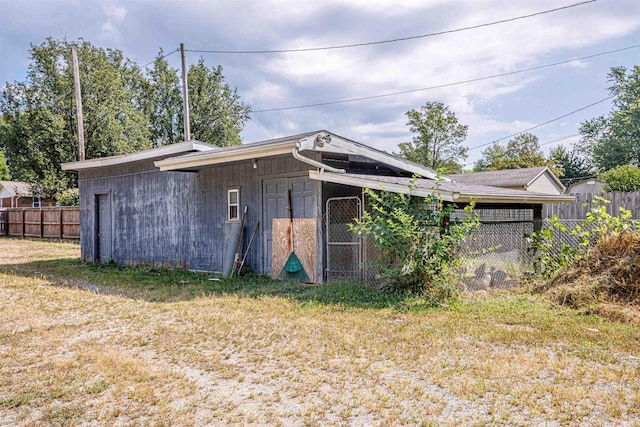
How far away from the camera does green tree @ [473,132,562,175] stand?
1237 inches

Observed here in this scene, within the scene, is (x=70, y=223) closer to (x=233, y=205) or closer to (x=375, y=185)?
(x=233, y=205)

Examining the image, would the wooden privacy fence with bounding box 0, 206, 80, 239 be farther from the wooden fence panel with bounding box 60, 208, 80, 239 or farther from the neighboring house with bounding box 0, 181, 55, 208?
the neighboring house with bounding box 0, 181, 55, 208

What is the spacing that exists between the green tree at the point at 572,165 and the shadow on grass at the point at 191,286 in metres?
34.1

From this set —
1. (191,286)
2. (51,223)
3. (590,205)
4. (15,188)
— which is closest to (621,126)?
(590,205)

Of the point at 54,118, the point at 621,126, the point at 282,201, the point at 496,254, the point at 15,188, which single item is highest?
the point at 621,126

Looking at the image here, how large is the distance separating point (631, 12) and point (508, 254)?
9626 mm

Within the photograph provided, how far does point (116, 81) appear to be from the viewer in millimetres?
→ 28859

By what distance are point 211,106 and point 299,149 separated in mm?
26687

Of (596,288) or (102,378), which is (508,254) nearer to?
(596,288)

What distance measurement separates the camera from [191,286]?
27.5ft

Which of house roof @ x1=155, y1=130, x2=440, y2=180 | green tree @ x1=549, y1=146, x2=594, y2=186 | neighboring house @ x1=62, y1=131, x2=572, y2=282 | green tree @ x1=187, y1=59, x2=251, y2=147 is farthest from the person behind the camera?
green tree @ x1=549, y1=146, x2=594, y2=186

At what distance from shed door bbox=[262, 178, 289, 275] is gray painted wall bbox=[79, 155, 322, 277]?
0.10 metres

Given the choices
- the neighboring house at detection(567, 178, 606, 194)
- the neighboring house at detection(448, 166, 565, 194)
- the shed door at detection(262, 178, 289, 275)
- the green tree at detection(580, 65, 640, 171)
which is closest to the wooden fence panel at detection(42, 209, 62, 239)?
the shed door at detection(262, 178, 289, 275)

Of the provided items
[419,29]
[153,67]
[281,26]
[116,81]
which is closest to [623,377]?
[281,26]
